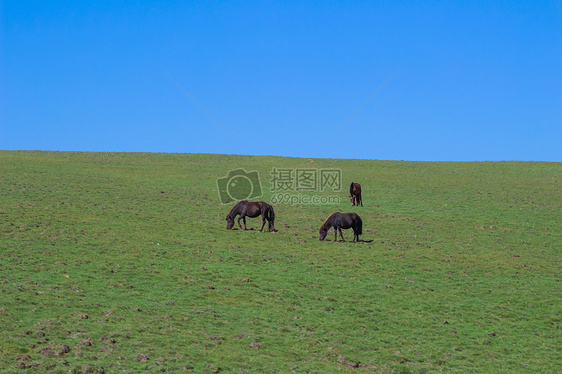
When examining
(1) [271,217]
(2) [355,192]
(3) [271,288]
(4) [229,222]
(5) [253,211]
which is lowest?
(3) [271,288]

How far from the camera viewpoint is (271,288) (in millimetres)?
16875

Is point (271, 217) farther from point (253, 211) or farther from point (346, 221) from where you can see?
point (346, 221)

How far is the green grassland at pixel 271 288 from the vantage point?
11.8m

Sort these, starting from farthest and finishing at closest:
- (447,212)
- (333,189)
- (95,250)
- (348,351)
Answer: (333,189), (447,212), (95,250), (348,351)

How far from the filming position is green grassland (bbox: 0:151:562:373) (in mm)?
11812

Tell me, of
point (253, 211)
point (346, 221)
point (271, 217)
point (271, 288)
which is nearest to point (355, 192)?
point (271, 217)

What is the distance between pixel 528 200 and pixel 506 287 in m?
23.2

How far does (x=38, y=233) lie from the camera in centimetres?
2245

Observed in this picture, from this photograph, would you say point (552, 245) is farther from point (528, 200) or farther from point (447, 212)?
point (528, 200)

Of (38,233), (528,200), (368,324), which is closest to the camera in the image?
(368,324)

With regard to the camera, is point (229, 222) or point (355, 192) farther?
point (355, 192)

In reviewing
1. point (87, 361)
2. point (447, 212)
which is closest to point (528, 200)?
point (447, 212)

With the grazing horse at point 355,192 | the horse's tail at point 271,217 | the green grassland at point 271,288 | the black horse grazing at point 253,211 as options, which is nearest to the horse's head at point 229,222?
the black horse grazing at point 253,211

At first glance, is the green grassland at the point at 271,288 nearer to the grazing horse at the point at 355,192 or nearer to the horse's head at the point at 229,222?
the horse's head at the point at 229,222
